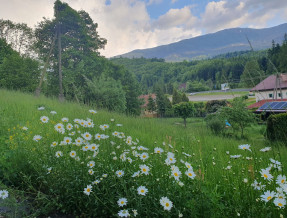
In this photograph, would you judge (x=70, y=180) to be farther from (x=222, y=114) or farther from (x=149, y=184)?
(x=222, y=114)

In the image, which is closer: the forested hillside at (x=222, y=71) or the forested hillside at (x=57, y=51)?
the forested hillside at (x=222, y=71)

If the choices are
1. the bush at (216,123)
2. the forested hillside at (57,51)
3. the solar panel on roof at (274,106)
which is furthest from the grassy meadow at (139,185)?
the forested hillside at (57,51)

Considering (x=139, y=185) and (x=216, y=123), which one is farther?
(x=216, y=123)

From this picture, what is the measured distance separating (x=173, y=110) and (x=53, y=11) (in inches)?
528

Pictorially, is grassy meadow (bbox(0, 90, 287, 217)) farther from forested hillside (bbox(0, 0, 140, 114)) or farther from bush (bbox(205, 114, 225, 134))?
forested hillside (bbox(0, 0, 140, 114))

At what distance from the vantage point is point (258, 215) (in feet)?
3.20

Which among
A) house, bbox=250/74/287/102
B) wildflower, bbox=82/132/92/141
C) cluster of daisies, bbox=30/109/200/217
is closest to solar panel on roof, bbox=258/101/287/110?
house, bbox=250/74/287/102

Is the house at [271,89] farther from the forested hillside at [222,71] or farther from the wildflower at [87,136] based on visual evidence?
the wildflower at [87,136]

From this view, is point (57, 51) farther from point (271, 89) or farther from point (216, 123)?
point (271, 89)

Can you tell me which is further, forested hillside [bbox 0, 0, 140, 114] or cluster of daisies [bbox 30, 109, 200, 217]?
forested hillside [bbox 0, 0, 140, 114]

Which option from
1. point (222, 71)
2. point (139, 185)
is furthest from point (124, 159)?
point (222, 71)

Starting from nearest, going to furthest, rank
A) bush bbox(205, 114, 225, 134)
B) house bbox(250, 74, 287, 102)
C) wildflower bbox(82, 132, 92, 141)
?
1. wildflower bbox(82, 132, 92, 141)
2. house bbox(250, 74, 287, 102)
3. bush bbox(205, 114, 225, 134)

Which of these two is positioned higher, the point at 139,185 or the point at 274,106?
the point at 139,185

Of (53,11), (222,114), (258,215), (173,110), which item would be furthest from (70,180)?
(53,11)
